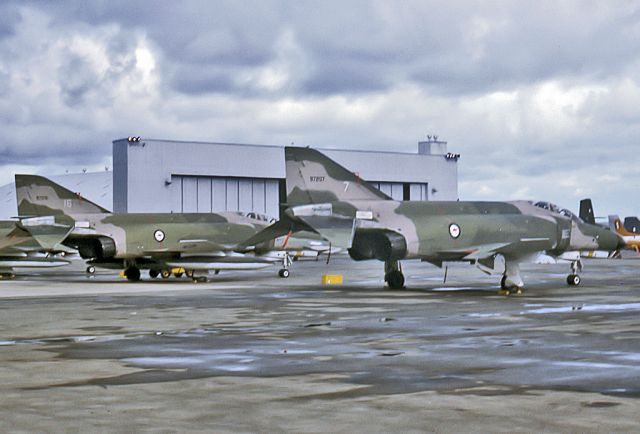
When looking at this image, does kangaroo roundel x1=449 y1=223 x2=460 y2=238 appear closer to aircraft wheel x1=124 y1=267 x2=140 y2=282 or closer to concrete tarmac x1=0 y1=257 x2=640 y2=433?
concrete tarmac x1=0 y1=257 x2=640 y2=433

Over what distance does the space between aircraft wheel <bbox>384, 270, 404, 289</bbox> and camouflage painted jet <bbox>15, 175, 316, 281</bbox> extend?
804 cm

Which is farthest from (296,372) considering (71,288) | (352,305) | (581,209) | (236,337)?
(581,209)

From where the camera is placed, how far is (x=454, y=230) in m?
31.2

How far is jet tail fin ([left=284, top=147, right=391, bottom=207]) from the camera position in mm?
30922

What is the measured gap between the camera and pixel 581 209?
55000 millimetres

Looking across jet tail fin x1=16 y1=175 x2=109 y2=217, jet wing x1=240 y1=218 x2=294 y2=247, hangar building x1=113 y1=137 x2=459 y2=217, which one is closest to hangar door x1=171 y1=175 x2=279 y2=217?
hangar building x1=113 y1=137 x2=459 y2=217

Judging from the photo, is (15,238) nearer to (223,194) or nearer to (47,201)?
(47,201)

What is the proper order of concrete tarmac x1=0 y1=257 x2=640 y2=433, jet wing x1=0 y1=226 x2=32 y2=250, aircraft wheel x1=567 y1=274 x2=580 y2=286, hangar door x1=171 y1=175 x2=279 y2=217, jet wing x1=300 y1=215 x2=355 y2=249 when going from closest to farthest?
concrete tarmac x1=0 y1=257 x2=640 y2=433, jet wing x1=300 y1=215 x2=355 y2=249, aircraft wheel x1=567 y1=274 x2=580 y2=286, jet wing x1=0 y1=226 x2=32 y2=250, hangar door x1=171 y1=175 x2=279 y2=217

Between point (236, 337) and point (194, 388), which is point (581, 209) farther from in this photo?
point (194, 388)

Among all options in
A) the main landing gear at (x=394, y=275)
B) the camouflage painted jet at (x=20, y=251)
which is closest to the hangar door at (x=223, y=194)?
the camouflage painted jet at (x=20, y=251)

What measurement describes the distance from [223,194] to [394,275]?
49133 mm

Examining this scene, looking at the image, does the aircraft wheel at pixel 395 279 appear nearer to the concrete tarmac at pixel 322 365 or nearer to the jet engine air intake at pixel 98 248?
the concrete tarmac at pixel 322 365

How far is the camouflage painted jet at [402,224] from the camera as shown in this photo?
30297 millimetres

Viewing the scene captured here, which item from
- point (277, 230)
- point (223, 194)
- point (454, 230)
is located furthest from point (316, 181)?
point (223, 194)
